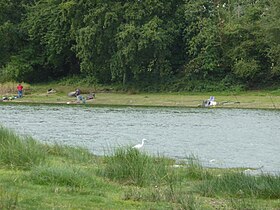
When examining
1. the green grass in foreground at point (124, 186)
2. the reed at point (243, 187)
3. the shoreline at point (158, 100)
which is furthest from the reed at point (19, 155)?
the shoreline at point (158, 100)

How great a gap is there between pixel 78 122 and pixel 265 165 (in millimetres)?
16553

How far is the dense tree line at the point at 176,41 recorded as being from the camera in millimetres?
52594

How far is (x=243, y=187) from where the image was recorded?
36.9 feet

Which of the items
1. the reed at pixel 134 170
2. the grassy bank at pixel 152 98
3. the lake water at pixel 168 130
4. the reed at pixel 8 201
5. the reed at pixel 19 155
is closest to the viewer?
the reed at pixel 8 201

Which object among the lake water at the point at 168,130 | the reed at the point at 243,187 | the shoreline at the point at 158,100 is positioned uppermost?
the reed at the point at 243,187

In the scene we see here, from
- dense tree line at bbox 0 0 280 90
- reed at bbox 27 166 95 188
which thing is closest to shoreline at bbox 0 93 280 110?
dense tree line at bbox 0 0 280 90

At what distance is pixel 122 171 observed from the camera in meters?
12.6

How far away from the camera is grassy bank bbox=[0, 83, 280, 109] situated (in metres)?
44.9

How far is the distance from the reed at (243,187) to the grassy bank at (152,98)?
100ft

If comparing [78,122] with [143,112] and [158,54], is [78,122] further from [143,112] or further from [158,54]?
[158,54]

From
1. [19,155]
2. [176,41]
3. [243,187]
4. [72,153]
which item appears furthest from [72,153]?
[176,41]

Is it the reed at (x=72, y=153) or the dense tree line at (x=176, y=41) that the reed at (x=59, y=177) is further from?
the dense tree line at (x=176, y=41)

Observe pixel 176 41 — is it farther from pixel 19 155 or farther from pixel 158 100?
pixel 19 155

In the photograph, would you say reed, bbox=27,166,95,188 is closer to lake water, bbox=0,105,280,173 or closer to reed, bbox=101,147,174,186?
reed, bbox=101,147,174,186
